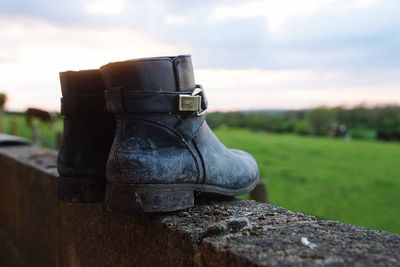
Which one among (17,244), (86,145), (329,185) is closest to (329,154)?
(329,185)

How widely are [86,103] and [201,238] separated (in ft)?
2.40

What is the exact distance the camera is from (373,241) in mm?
1228

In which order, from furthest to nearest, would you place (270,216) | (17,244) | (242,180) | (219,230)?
(17,244) → (242,180) → (270,216) → (219,230)

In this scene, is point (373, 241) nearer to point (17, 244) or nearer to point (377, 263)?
point (377, 263)

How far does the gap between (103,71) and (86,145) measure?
337 mm

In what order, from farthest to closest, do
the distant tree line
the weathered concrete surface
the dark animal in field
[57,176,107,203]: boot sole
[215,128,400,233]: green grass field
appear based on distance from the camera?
the distant tree line, [215,128,400,233]: green grass field, the dark animal in field, [57,176,107,203]: boot sole, the weathered concrete surface

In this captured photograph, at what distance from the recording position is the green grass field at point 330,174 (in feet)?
37.2

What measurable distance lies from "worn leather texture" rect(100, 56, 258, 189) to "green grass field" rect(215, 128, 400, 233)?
8.23 metres

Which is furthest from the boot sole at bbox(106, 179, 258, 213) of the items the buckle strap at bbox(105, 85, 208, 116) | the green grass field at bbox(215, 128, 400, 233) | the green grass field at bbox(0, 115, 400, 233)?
the green grass field at bbox(215, 128, 400, 233)

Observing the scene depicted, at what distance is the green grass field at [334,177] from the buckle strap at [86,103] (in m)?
8.07

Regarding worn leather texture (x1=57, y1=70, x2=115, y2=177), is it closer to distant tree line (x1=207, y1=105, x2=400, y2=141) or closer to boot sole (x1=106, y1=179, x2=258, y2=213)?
boot sole (x1=106, y1=179, x2=258, y2=213)

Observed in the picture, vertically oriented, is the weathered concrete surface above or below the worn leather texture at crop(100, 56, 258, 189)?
below

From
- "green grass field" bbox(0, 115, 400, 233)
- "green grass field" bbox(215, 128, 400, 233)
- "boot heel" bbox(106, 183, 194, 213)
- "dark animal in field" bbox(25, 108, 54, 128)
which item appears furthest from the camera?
"green grass field" bbox(215, 128, 400, 233)

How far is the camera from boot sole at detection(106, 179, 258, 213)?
1.54m
